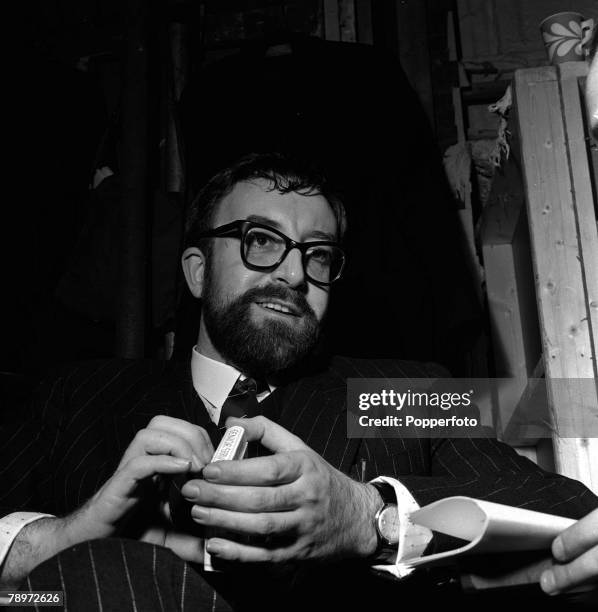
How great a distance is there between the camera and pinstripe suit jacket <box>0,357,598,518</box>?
5.17 feet

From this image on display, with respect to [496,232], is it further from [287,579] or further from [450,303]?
[287,579]

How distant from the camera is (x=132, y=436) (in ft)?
5.26

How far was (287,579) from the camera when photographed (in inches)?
46.6

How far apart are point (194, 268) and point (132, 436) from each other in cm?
65

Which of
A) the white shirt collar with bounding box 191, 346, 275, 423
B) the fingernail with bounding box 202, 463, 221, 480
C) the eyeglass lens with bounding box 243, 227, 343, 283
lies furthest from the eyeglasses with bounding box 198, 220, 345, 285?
the fingernail with bounding box 202, 463, 221, 480

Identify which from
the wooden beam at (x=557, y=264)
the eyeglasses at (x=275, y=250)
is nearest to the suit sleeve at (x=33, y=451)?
the eyeglasses at (x=275, y=250)

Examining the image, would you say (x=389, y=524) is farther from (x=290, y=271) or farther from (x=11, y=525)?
(x=290, y=271)

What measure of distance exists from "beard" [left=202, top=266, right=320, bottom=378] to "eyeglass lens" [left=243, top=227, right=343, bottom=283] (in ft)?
0.30

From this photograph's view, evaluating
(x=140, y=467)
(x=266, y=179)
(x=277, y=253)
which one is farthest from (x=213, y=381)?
(x=140, y=467)

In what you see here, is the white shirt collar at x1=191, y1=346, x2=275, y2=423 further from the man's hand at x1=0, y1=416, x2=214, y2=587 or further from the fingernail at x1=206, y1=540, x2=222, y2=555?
the fingernail at x1=206, y1=540, x2=222, y2=555

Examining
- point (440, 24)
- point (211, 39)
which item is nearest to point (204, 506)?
point (211, 39)

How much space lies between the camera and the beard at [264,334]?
1.79 meters

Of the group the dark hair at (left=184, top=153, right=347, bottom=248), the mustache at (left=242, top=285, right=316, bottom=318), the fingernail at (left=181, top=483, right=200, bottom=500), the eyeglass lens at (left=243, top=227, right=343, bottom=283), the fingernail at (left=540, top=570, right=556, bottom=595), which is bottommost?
the fingernail at (left=540, top=570, right=556, bottom=595)

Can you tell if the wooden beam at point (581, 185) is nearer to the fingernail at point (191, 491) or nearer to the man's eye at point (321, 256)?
the man's eye at point (321, 256)
